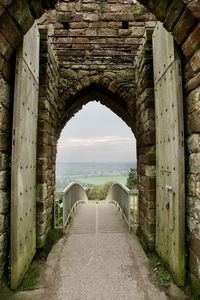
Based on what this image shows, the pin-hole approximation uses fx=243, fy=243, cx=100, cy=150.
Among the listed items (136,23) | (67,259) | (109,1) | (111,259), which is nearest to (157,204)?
(111,259)

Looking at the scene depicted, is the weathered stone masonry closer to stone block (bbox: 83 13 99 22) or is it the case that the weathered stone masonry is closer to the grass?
the grass

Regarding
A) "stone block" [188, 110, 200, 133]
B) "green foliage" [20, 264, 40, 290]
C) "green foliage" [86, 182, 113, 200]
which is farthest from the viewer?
"green foliage" [86, 182, 113, 200]

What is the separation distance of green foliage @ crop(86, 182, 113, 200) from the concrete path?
1301 centimetres

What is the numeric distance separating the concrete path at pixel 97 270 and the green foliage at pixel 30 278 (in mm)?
100

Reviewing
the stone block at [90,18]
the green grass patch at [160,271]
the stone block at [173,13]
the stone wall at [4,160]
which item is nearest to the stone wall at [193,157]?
the stone block at [173,13]

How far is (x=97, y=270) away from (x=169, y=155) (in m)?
1.90

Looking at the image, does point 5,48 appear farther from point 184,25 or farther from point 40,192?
point 40,192

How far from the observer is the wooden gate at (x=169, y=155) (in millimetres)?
2846

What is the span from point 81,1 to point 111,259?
5.65 metres

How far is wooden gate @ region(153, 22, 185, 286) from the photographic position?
9.34 ft

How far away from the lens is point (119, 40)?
572 cm

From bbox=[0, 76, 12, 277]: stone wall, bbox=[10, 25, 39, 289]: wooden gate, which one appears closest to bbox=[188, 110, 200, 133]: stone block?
bbox=[10, 25, 39, 289]: wooden gate

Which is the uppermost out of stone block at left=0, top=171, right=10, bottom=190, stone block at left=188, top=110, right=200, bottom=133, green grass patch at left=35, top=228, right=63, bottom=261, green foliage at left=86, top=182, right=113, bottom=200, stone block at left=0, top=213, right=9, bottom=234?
stone block at left=188, top=110, right=200, bottom=133

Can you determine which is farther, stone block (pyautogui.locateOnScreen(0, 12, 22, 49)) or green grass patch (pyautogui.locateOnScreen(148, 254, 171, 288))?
green grass patch (pyautogui.locateOnScreen(148, 254, 171, 288))
